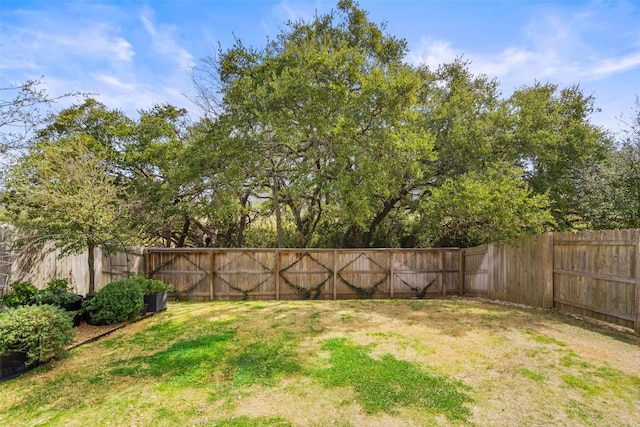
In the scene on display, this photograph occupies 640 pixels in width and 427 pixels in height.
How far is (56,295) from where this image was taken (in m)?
5.71

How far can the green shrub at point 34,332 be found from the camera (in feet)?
12.8

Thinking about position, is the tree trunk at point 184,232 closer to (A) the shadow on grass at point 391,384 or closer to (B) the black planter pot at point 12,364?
(B) the black planter pot at point 12,364

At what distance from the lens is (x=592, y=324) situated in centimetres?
570

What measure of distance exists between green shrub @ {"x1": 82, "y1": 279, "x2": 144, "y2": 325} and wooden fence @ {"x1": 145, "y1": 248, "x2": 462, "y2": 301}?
383 cm

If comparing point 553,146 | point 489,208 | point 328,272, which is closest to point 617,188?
point 553,146

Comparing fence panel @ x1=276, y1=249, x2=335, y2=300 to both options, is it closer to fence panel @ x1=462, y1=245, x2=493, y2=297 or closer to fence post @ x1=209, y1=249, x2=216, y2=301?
fence post @ x1=209, y1=249, x2=216, y2=301

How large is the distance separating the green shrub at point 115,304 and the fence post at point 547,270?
8.18 meters

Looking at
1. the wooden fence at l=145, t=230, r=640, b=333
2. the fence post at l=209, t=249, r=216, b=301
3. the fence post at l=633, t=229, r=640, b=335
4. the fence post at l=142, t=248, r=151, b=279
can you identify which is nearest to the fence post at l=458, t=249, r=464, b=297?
the wooden fence at l=145, t=230, r=640, b=333

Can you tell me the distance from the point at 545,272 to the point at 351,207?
4.82 meters

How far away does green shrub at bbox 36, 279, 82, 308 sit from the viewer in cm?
552

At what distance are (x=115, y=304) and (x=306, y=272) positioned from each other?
18.3 ft

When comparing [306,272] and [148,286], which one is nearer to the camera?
[148,286]

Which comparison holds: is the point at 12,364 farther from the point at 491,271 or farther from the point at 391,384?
the point at 491,271

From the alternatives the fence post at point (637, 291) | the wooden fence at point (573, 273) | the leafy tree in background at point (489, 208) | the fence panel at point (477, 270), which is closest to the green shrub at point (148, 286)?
the leafy tree in background at point (489, 208)
